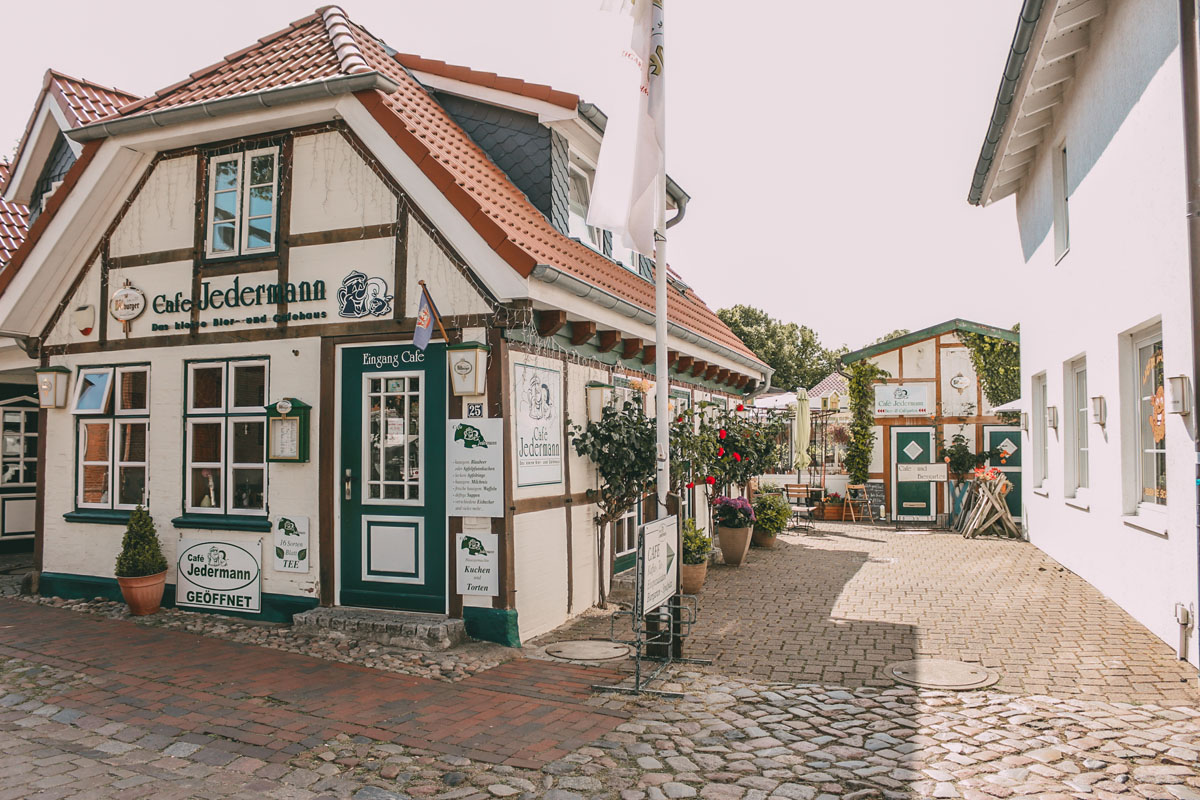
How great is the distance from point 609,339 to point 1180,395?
491cm

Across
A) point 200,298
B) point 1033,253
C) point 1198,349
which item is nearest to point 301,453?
point 200,298

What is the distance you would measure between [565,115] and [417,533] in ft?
14.5

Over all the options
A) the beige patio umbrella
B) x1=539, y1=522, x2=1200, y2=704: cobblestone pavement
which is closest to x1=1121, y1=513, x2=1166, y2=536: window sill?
x1=539, y1=522, x2=1200, y2=704: cobblestone pavement

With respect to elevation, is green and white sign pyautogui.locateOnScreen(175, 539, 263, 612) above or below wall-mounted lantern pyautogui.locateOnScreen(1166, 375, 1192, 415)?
below

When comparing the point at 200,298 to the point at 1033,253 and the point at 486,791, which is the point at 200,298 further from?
the point at 1033,253

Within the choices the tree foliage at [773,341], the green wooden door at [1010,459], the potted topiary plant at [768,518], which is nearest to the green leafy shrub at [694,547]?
the potted topiary plant at [768,518]

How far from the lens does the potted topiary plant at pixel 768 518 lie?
1373cm

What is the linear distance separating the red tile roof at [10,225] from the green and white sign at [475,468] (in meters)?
8.18

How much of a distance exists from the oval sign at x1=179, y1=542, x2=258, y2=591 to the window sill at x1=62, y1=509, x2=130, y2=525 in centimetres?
92

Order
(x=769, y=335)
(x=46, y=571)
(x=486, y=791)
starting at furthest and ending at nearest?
(x=769, y=335) < (x=46, y=571) < (x=486, y=791)

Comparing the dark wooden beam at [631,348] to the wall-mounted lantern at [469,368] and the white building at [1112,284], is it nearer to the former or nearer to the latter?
the wall-mounted lantern at [469,368]

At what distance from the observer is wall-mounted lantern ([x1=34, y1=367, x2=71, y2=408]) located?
30.5ft

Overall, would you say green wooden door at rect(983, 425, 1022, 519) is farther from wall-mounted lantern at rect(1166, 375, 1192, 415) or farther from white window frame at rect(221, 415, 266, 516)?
white window frame at rect(221, 415, 266, 516)

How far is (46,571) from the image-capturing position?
9.45 m
